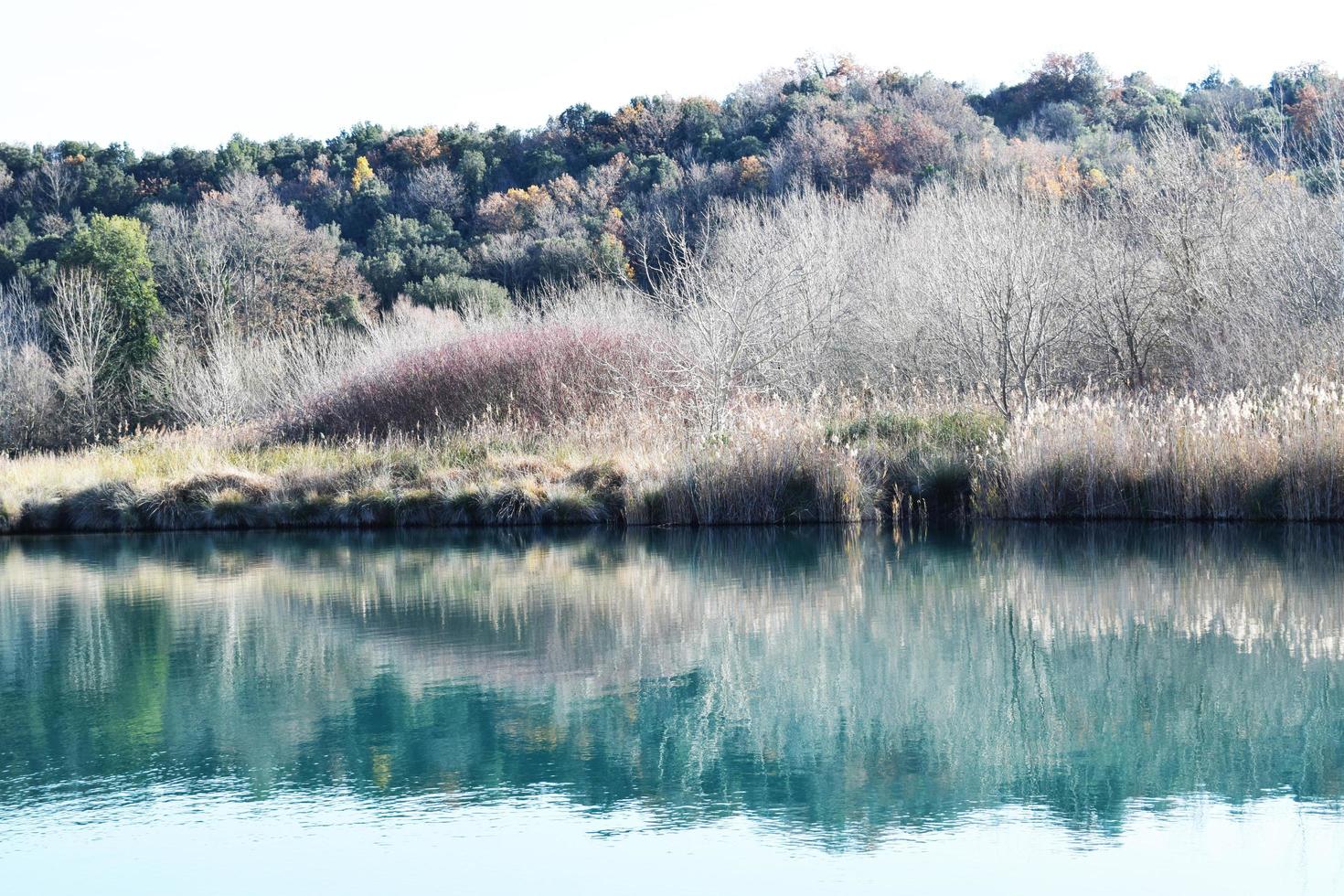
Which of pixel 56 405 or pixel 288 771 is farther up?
pixel 56 405

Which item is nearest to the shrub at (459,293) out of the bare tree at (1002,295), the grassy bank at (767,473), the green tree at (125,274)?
the green tree at (125,274)

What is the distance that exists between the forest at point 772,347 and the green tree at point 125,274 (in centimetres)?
8

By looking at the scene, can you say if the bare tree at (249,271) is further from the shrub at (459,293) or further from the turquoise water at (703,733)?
the turquoise water at (703,733)

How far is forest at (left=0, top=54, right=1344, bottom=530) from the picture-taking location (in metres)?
16.1

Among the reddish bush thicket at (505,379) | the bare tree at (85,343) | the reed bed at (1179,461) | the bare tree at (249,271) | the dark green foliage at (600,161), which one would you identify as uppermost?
the dark green foliage at (600,161)

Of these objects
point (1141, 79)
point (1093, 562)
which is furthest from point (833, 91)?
point (1093, 562)

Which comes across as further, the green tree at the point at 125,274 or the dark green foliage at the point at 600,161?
the dark green foliage at the point at 600,161

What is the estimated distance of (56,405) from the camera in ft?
108

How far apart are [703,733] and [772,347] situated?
16751 millimetres

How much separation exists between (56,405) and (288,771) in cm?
3002

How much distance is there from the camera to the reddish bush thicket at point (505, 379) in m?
21.8

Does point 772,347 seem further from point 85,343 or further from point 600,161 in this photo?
point 600,161

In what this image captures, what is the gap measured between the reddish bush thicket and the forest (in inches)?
2.7

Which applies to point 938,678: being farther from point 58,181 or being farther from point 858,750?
point 58,181
